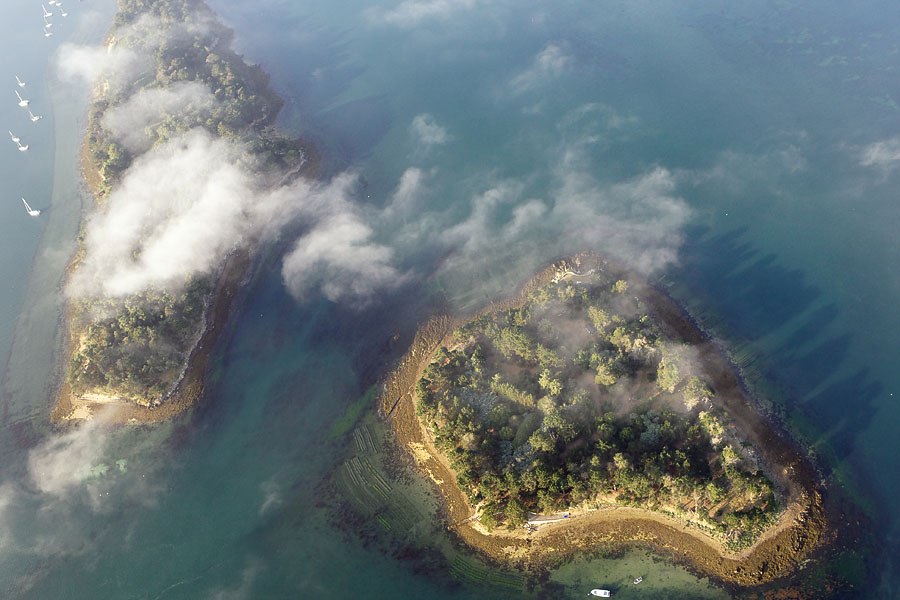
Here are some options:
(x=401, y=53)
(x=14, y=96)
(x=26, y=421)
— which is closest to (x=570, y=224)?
(x=401, y=53)

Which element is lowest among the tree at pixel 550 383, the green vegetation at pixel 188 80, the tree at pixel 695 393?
the tree at pixel 695 393

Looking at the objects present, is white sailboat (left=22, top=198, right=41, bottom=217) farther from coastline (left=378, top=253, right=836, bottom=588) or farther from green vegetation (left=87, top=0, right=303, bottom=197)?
coastline (left=378, top=253, right=836, bottom=588)

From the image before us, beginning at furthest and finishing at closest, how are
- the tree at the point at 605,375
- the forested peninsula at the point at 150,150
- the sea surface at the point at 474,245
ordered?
1. the forested peninsula at the point at 150,150
2. the tree at the point at 605,375
3. the sea surface at the point at 474,245

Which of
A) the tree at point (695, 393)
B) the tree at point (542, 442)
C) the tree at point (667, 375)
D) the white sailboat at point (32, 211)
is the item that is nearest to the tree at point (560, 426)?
the tree at point (542, 442)

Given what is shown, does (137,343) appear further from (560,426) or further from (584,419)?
(584,419)

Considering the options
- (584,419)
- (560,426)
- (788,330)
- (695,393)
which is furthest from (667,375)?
(788,330)

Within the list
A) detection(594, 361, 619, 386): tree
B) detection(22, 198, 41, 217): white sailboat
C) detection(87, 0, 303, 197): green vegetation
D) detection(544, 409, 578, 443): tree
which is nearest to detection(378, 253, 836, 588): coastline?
detection(544, 409, 578, 443): tree

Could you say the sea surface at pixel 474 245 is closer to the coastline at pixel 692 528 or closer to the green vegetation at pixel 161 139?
the coastline at pixel 692 528
